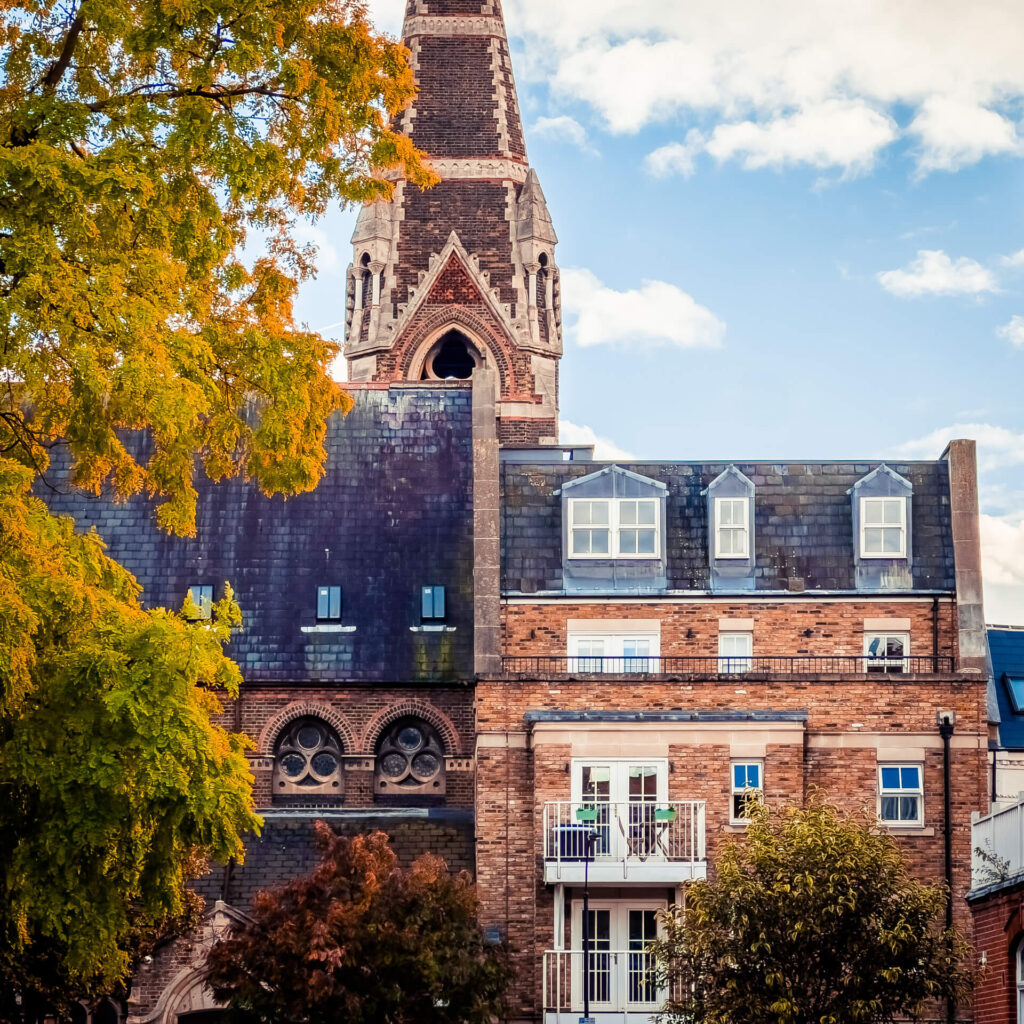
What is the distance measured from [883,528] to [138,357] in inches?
874

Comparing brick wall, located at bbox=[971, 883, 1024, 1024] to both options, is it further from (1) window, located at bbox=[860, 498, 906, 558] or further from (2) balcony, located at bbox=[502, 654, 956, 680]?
(1) window, located at bbox=[860, 498, 906, 558]

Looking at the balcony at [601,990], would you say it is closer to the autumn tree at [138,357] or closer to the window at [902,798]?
the window at [902,798]

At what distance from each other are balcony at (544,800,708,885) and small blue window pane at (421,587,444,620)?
783 centimetres

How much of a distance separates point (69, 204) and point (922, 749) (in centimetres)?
2179

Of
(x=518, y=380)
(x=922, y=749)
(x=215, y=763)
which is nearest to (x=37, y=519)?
(x=215, y=763)

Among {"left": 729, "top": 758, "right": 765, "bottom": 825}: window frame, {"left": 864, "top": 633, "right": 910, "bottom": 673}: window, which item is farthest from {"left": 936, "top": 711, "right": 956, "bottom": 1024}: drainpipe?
{"left": 729, "top": 758, "right": 765, "bottom": 825}: window frame

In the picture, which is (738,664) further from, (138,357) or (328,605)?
(138,357)

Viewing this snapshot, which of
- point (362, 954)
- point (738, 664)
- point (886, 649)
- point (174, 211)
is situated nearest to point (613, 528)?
point (738, 664)

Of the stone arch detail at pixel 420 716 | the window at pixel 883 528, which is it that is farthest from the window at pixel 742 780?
the stone arch detail at pixel 420 716

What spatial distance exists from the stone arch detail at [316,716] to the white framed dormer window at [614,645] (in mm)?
6000

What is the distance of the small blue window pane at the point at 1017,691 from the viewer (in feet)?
149

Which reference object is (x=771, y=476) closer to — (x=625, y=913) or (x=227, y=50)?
(x=625, y=913)

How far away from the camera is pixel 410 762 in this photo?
42.3 metres

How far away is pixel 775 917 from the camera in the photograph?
1142 inches
